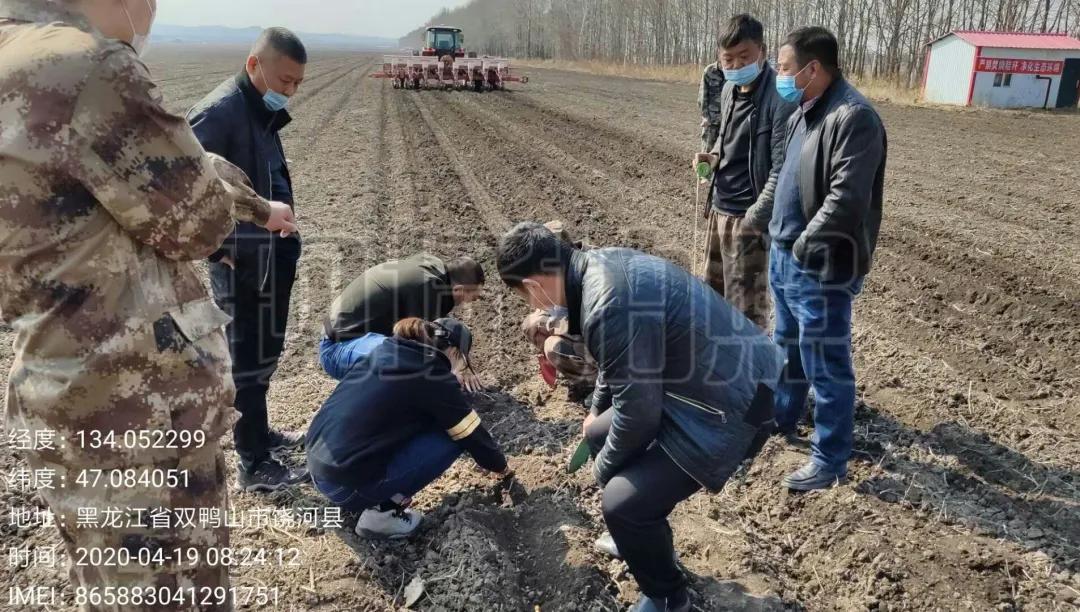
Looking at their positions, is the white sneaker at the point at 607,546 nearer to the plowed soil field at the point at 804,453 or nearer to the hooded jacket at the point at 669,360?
the plowed soil field at the point at 804,453

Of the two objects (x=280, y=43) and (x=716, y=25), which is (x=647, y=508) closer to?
(x=280, y=43)

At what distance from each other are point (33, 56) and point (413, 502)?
97.3 inches

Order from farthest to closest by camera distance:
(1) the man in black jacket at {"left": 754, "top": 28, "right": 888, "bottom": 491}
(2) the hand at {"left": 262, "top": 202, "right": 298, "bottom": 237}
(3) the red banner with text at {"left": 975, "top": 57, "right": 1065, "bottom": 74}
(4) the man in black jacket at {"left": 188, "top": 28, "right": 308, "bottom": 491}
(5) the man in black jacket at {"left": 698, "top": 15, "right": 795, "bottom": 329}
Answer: (3) the red banner with text at {"left": 975, "top": 57, "right": 1065, "bottom": 74}
(5) the man in black jacket at {"left": 698, "top": 15, "right": 795, "bottom": 329}
(4) the man in black jacket at {"left": 188, "top": 28, "right": 308, "bottom": 491}
(1) the man in black jacket at {"left": 754, "top": 28, "right": 888, "bottom": 491}
(2) the hand at {"left": 262, "top": 202, "right": 298, "bottom": 237}

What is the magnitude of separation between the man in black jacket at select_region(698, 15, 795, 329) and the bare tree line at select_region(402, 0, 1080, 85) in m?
20.3

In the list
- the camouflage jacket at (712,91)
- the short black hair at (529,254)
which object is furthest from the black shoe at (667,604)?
the camouflage jacket at (712,91)

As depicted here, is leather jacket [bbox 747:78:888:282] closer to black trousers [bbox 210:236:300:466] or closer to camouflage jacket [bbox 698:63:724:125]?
camouflage jacket [bbox 698:63:724:125]

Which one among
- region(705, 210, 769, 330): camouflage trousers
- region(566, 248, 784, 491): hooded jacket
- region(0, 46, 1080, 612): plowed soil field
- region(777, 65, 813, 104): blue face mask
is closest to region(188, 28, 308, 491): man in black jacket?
region(0, 46, 1080, 612): plowed soil field

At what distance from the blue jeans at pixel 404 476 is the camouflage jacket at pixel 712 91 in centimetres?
306

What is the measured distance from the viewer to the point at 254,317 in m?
3.29

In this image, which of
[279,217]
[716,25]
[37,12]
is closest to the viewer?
[37,12]

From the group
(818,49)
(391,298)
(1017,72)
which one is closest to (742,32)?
(818,49)

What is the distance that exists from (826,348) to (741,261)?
1.15m

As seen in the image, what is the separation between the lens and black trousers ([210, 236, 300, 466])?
3.21 meters

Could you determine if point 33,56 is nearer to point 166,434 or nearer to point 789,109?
point 166,434
